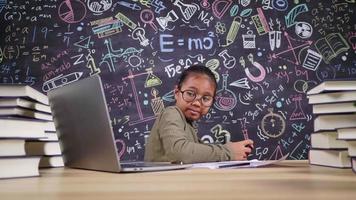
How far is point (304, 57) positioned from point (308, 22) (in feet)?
0.74

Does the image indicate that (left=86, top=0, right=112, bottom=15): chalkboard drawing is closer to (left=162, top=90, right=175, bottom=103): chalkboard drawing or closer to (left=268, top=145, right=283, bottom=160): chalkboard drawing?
(left=162, top=90, right=175, bottom=103): chalkboard drawing

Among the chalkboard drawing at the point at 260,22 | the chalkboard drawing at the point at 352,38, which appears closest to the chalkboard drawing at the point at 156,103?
the chalkboard drawing at the point at 260,22

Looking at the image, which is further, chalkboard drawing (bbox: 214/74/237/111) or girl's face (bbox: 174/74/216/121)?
chalkboard drawing (bbox: 214/74/237/111)

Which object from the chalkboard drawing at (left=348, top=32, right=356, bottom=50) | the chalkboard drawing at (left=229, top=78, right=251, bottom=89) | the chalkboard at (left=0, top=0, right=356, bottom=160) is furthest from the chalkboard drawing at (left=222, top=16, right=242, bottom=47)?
the chalkboard drawing at (left=348, top=32, right=356, bottom=50)

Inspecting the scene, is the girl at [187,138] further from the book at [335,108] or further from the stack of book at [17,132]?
the stack of book at [17,132]

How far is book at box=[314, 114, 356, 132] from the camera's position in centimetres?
100

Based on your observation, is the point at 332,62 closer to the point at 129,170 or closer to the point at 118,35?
the point at 118,35

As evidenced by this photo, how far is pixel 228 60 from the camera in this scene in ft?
8.68

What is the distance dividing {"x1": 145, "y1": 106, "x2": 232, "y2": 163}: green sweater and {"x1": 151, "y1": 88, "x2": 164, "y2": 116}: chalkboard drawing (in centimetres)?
101

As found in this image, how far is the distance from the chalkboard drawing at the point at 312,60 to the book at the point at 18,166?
216cm

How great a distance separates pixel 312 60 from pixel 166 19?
93cm

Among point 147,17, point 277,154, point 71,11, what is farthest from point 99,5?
point 277,154

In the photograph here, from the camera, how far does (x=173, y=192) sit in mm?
Answer: 548

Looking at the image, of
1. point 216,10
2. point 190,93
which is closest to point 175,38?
point 216,10
